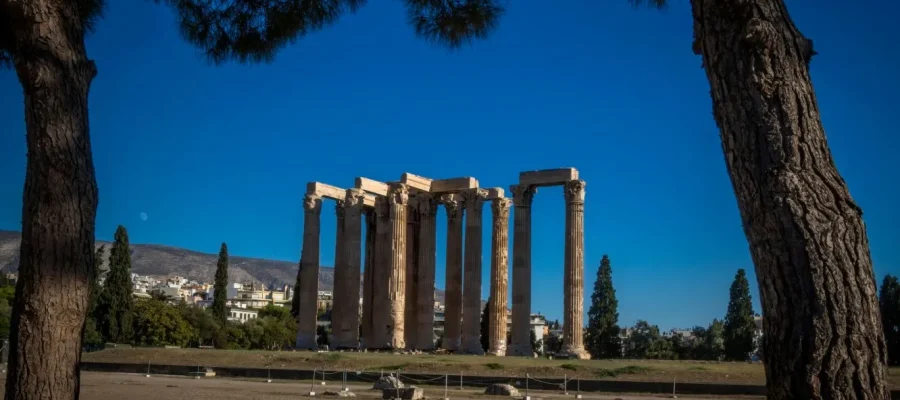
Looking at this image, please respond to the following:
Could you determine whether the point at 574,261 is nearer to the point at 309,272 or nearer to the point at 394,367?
the point at 394,367

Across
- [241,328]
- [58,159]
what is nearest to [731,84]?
[58,159]

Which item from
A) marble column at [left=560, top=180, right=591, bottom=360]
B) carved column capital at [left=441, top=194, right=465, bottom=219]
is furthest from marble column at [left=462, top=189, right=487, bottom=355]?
marble column at [left=560, top=180, right=591, bottom=360]

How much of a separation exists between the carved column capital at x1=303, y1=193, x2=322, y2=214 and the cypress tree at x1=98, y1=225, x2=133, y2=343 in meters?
21.2

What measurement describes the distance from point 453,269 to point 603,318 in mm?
20838

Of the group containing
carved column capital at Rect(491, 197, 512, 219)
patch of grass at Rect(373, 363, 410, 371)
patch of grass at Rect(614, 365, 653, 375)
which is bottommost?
patch of grass at Rect(373, 363, 410, 371)

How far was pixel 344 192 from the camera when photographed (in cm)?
4922

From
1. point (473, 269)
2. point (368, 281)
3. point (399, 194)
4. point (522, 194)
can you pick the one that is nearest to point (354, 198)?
point (399, 194)

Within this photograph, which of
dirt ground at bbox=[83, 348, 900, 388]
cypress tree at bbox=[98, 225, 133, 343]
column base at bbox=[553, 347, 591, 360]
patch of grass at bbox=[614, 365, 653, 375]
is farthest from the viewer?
cypress tree at bbox=[98, 225, 133, 343]

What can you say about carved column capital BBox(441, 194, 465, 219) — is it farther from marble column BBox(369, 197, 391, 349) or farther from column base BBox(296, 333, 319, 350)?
column base BBox(296, 333, 319, 350)

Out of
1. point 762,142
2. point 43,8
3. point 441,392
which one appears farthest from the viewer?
point 441,392

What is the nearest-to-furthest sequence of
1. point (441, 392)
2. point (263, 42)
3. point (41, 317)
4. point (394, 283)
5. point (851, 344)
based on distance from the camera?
1. point (851, 344)
2. point (41, 317)
3. point (263, 42)
4. point (441, 392)
5. point (394, 283)

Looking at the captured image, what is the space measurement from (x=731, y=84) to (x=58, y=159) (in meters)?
5.75

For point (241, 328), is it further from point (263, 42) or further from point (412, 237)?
point (263, 42)

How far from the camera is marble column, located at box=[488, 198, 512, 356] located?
44.8m
